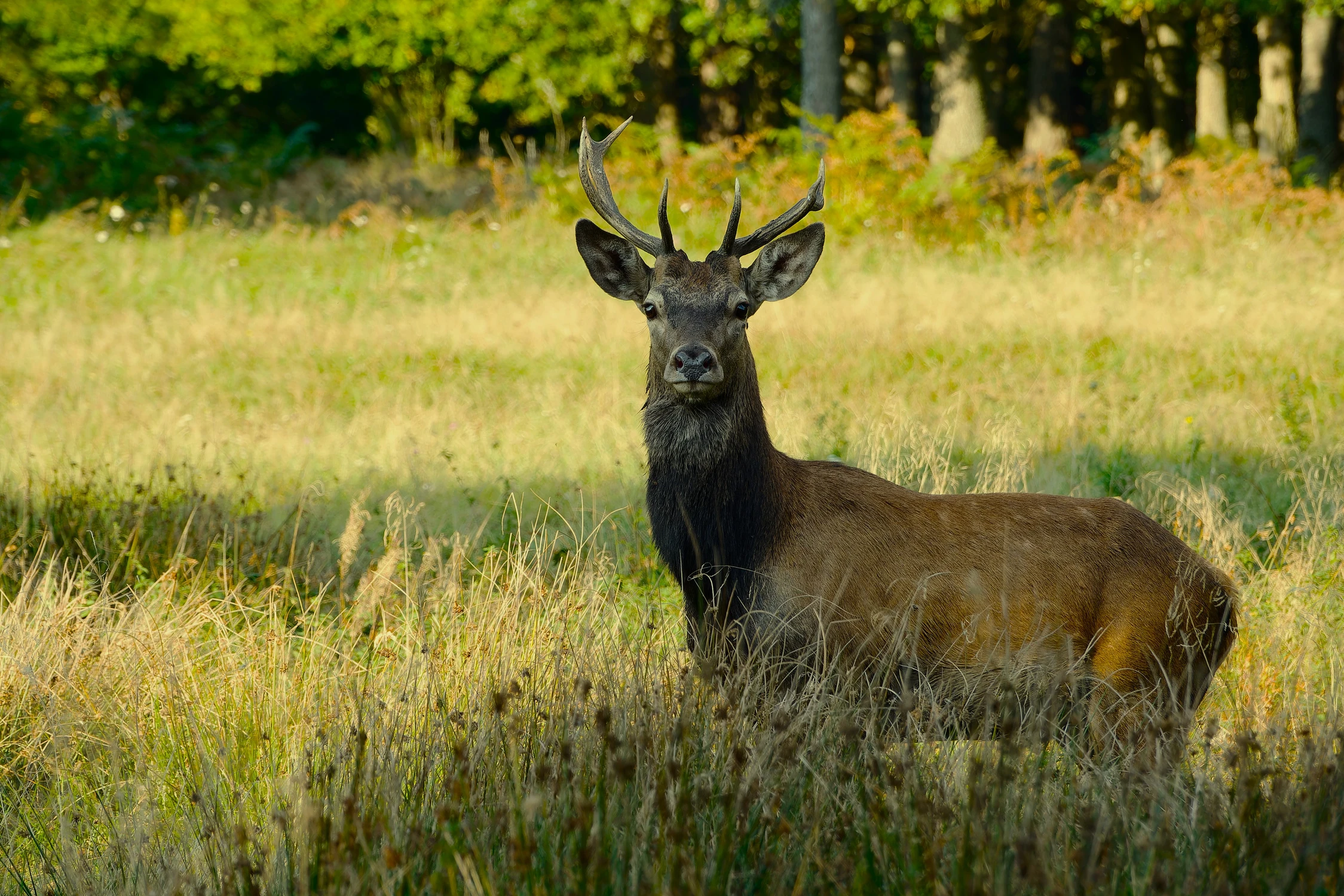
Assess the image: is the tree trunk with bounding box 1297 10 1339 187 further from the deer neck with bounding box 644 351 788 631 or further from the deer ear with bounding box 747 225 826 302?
the deer neck with bounding box 644 351 788 631

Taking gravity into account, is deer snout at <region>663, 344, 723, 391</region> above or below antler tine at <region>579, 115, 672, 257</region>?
below

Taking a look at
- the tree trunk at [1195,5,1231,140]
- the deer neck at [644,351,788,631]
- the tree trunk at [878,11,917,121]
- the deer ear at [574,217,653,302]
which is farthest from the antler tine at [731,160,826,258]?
the tree trunk at [1195,5,1231,140]

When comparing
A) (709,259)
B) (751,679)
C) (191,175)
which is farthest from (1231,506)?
(191,175)

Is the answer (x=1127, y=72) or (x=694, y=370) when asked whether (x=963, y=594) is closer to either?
(x=694, y=370)

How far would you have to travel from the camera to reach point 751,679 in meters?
3.94

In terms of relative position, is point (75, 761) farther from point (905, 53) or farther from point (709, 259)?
point (905, 53)

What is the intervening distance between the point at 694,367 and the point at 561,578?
1.04m

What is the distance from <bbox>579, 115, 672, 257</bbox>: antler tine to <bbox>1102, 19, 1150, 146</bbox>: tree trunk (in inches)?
773

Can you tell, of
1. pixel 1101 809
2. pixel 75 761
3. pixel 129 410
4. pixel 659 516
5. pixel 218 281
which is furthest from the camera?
pixel 218 281

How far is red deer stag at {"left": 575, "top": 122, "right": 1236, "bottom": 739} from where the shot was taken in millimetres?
4121

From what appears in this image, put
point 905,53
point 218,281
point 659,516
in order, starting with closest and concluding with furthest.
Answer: point 659,516 < point 218,281 < point 905,53

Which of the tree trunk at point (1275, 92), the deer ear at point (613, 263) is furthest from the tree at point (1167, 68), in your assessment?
the deer ear at point (613, 263)

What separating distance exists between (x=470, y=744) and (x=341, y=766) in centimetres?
37

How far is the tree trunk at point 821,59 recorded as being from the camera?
58.4 ft
